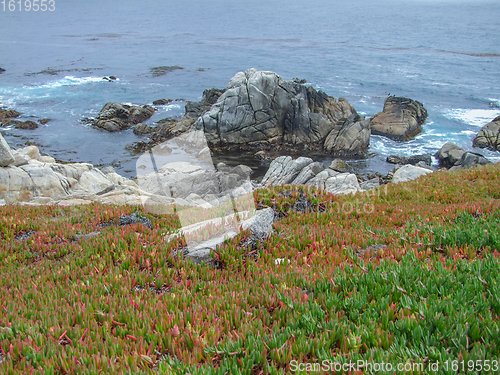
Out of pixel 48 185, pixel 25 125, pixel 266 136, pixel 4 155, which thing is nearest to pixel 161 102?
pixel 25 125

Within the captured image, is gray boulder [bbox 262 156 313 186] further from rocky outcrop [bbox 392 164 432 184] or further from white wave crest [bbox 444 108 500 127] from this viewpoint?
white wave crest [bbox 444 108 500 127]

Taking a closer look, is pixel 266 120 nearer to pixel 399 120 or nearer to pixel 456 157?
pixel 399 120

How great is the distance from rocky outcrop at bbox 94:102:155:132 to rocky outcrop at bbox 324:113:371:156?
3222cm

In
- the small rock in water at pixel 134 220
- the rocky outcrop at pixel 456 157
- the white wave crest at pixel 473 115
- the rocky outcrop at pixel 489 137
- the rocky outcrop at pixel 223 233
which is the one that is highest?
the rocky outcrop at pixel 223 233

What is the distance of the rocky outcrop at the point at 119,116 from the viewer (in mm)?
54625

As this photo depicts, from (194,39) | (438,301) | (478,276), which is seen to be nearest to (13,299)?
(438,301)

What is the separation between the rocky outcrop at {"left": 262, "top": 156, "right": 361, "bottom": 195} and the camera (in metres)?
28.9

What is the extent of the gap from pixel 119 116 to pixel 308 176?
38.7m

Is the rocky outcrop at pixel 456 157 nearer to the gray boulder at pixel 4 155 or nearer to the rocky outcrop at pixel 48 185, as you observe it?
the rocky outcrop at pixel 48 185

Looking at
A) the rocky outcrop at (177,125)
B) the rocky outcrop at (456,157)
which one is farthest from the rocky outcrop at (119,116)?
the rocky outcrop at (456,157)

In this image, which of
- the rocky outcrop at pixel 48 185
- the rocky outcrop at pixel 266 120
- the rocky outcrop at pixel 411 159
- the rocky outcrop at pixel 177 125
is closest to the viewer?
the rocky outcrop at pixel 48 185

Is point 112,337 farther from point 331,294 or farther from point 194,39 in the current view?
point 194,39

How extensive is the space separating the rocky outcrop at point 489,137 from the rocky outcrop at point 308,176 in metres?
28.1

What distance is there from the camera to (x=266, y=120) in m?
48.6
